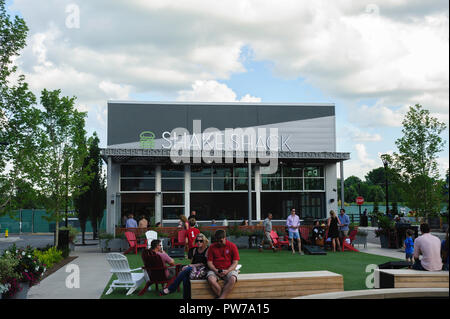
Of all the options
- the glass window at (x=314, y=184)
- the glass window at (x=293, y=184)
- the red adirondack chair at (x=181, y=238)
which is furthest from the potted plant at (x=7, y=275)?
the glass window at (x=314, y=184)

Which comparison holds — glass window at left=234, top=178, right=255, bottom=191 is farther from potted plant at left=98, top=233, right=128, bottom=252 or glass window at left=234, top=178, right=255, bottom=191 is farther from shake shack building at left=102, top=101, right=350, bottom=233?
potted plant at left=98, top=233, right=128, bottom=252

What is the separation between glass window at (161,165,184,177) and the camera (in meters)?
28.4

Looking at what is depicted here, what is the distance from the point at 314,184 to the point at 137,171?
11.4 m

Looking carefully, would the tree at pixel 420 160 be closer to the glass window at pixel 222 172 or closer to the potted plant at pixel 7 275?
the glass window at pixel 222 172

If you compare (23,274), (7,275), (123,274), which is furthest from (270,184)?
(7,275)

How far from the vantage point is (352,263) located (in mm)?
15023

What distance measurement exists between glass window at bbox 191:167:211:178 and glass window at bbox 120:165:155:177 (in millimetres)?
2489

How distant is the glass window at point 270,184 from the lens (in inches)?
1162

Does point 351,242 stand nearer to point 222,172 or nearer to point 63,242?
point 222,172

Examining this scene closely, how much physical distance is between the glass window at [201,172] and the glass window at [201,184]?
0.83 ft

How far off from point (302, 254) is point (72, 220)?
2286cm

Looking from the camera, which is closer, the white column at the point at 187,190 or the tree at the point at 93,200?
the tree at the point at 93,200

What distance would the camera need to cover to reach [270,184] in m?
29.6
